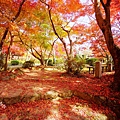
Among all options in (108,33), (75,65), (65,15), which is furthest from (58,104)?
(65,15)

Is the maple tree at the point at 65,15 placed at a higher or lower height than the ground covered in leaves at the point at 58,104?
higher

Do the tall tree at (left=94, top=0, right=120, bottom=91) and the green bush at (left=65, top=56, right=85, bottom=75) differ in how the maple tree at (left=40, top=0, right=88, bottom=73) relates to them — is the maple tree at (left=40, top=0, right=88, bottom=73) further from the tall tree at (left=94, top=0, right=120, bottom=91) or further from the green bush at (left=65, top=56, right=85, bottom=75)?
the tall tree at (left=94, top=0, right=120, bottom=91)

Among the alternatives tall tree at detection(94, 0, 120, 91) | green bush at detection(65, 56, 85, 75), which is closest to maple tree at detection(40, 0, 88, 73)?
green bush at detection(65, 56, 85, 75)

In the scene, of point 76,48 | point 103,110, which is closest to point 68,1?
point 103,110

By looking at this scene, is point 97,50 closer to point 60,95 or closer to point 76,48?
point 76,48

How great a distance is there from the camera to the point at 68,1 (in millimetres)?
10609

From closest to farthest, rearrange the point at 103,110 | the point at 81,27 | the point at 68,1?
the point at 103,110
the point at 68,1
the point at 81,27

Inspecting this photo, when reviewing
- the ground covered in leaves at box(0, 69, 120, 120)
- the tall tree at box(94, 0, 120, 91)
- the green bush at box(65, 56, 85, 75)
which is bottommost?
the ground covered in leaves at box(0, 69, 120, 120)

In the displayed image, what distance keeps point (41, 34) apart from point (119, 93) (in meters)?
10.4

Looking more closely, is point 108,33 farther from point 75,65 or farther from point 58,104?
point 75,65

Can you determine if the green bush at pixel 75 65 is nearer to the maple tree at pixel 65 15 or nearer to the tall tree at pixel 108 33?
the maple tree at pixel 65 15

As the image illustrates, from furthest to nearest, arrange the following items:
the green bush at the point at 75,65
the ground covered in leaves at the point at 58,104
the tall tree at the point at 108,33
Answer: the green bush at the point at 75,65, the tall tree at the point at 108,33, the ground covered in leaves at the point at 58,104

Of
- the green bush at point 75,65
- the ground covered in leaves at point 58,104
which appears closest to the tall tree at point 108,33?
the ground covered in leaves at point 58,104

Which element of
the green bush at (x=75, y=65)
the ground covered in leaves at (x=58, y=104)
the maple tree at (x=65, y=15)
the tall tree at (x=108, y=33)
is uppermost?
the maple tree at (x=65, y=15)
